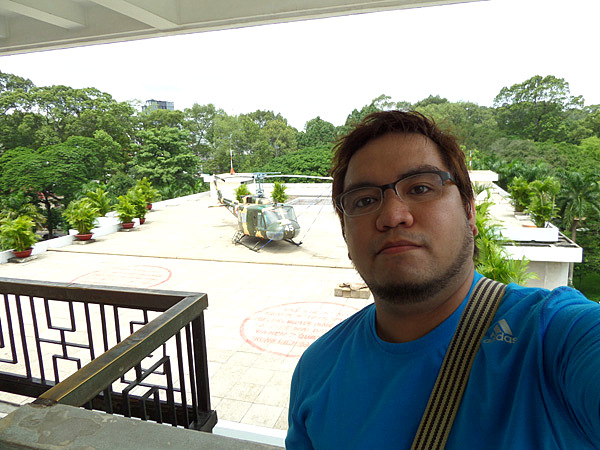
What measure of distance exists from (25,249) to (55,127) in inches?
971

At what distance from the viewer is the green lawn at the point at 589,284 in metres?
24.4

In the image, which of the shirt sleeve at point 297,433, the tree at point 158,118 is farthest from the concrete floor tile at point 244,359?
the tree at point 158,118

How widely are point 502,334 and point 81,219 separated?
14.2 metres

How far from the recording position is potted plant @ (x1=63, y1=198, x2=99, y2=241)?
42.2 ft

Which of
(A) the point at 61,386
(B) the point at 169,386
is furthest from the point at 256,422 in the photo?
(A) the point at 61,386

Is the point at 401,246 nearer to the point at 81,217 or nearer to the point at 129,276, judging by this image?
the point at 129,276

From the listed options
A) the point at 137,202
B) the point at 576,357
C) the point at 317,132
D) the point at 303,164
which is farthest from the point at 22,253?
the point at 317,132

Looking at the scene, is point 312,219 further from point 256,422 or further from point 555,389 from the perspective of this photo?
point 555,389

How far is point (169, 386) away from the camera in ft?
6.83

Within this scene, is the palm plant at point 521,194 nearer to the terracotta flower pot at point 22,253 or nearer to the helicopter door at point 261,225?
the helicopter door at point 261,225

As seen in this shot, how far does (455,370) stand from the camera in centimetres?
70

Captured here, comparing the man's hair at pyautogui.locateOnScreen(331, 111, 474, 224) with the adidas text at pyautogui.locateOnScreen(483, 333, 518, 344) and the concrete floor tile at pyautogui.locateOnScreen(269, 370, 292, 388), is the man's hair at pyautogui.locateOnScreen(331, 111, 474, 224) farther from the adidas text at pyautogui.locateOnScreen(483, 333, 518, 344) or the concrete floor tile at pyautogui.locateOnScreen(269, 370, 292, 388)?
the concrete floor tile at pyautogui.locateOnScreen(269, 370, 292, 388)

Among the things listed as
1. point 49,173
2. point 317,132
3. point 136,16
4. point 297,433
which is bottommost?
point 297,433

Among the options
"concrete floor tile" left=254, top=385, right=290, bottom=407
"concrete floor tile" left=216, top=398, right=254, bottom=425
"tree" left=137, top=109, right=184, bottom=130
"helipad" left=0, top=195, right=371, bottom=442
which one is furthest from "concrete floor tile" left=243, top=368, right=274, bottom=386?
"tree" left=137, top=109, right=184, bottom=130
